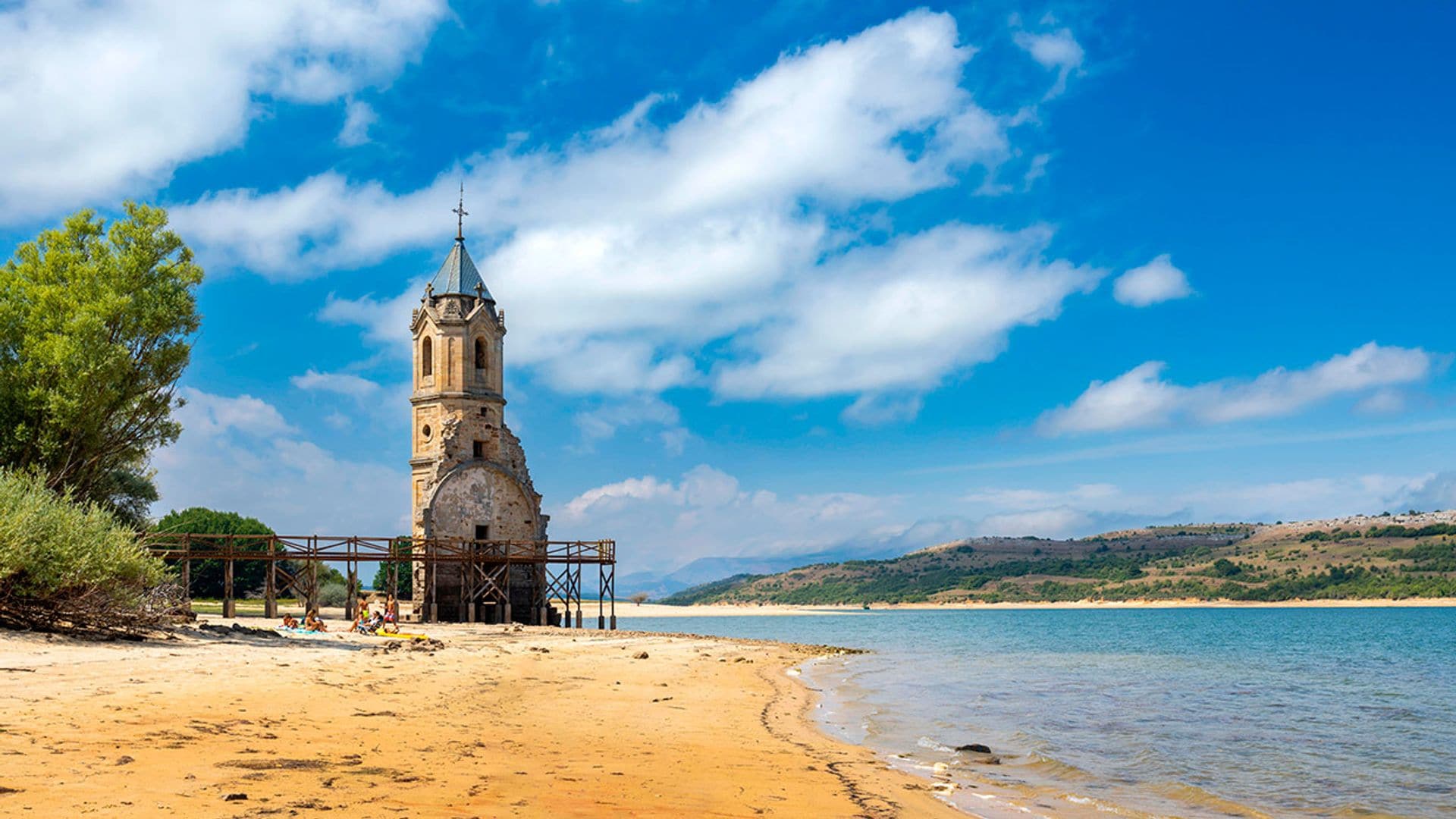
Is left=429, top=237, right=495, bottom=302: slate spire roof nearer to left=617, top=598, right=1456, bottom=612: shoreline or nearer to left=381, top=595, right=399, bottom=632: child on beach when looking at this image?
left=381, top=595, right=399, bottom=632: child on beach

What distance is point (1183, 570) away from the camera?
14638 centimetres

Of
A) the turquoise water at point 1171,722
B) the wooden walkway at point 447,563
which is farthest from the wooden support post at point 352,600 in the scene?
the turquoise water at point 1171,722

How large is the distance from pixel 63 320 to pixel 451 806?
78.8 feet

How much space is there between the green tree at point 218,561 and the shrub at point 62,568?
45.7 m

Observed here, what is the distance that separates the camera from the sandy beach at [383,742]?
28.9 ft

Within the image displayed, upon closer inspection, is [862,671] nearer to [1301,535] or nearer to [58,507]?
[58,507]

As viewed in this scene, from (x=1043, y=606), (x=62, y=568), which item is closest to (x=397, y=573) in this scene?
(x=62, y=568)

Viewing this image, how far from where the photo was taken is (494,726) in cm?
1432

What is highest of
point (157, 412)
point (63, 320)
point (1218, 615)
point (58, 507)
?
point (63, 320)

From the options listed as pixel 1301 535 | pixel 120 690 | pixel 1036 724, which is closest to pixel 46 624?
pixel 120 690

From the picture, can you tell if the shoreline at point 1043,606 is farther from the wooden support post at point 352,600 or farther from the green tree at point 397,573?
the wooden support post at point 352,600

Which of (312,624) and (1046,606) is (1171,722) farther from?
(1046,606)

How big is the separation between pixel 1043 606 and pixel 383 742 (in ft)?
441

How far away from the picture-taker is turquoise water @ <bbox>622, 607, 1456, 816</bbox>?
1352cm
